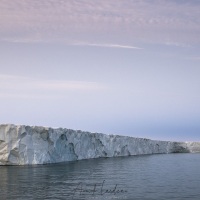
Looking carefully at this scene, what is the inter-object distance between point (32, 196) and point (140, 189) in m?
6.34

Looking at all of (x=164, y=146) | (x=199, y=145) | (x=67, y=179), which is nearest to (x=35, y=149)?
(x=67, y=179)

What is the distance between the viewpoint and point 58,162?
42.5m

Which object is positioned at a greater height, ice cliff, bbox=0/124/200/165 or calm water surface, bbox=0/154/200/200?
ice cliff, bbox=0/124/200/165

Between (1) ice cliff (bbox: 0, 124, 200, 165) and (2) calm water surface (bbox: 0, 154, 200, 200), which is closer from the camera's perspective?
(2) calm water surface (bbox: 0, 154, 200, 200)

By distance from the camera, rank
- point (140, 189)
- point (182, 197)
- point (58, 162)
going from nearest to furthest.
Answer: point (182, 197)
point (140, 189)
point (58, 162)

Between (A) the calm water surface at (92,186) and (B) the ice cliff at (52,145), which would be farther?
(B) the ice cliff at (52,145)

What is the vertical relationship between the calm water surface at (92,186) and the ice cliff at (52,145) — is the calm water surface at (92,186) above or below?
below

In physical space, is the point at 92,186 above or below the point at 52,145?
below

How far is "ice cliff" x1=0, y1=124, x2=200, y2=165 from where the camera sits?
1458 inches

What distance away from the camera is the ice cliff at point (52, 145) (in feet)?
121

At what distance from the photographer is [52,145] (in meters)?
40.2

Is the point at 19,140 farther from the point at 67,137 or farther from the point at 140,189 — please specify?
the point at 140,189

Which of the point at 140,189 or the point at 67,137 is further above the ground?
the point at 67,137

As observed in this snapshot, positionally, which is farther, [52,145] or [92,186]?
[52,145]
